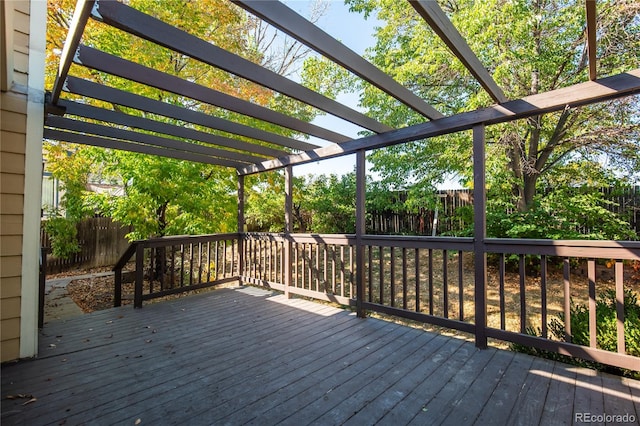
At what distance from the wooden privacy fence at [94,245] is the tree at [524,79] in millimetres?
7676

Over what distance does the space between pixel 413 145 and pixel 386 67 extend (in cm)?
194

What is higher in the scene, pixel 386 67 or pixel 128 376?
pixel 386 67

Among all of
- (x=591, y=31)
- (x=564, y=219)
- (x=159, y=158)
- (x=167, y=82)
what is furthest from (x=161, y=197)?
(x=564, y=219)

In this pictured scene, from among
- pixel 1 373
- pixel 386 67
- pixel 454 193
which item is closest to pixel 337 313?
pixel 1 373

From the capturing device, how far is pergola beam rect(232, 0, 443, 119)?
1.52 meters

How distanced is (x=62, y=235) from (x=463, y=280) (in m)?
8.40

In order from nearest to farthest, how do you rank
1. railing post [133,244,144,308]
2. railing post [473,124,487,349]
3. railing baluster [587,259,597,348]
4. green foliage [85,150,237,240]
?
railing baluster [587,259,597,348]
railing post [473,124,487,349]
railing post [133,244,144,308]
green foliage [85,150,237,240]

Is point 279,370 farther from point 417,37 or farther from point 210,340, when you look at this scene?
point 417,37

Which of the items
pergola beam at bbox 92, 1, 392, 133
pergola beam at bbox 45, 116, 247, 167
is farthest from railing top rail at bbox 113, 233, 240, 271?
pergola beam at bbox 92, 1, 392, 133

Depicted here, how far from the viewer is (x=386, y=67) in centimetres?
649

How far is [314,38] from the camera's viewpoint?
1.74 metres

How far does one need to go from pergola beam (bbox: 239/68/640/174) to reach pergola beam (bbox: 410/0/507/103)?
36 centimetres

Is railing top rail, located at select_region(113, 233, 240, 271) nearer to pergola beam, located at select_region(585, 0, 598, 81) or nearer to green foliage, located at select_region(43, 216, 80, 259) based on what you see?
green foliage, located at select_region(43, 216, 80, 259)

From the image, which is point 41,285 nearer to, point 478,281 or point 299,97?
point 299,97
